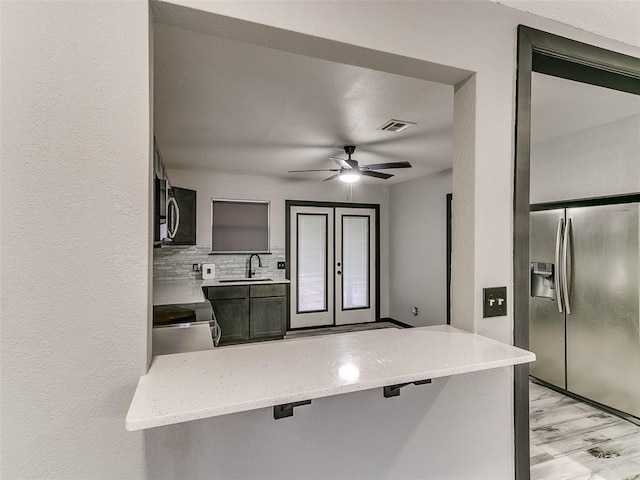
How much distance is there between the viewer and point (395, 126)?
2.93m

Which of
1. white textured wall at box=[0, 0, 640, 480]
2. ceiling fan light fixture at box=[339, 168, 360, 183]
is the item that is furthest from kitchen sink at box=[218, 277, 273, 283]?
white textured wall at box=[0, 0, 640, 480]

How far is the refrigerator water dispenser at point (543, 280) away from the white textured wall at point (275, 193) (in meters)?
2.82

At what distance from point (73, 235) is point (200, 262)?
13.8 ft

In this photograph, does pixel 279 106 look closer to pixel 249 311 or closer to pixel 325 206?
pixel 249 311

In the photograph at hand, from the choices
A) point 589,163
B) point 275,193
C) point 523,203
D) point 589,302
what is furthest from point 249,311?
point 589,163

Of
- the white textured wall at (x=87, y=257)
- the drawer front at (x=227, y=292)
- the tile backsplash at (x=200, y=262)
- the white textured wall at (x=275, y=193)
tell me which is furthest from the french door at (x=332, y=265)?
the white textured wall at (x=87, y=257)

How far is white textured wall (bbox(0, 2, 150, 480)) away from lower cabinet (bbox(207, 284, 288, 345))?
144 inches

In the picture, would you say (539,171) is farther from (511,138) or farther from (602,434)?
(511,138)

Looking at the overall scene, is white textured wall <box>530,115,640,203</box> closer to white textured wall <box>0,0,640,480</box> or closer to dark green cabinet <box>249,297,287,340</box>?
white textured wall <box>0,0,640,480</box>

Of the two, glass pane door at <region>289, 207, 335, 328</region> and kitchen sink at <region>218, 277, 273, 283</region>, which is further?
glass pane door at <region>289, 207, 335, 328</region>

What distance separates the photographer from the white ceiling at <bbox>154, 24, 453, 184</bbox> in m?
1.89

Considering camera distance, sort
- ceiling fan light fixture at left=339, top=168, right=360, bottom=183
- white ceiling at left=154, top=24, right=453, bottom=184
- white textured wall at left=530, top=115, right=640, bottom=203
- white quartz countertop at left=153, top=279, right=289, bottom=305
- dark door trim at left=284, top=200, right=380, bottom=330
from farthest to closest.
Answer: dark door trim at left=284, top=200, right=380, bottom=330 → ceiling fan light fixture at left=339, top=168, right=360, bottom=183 → white quartz countertop at left=153, top=279, right=289, bottom=305 → white textured wall at left=530, top=115, right=640, bottom=203 → white ceiling at left=154, top=24, right=453, bottom=184

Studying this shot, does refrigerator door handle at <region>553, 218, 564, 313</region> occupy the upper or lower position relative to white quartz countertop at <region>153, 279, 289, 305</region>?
upper

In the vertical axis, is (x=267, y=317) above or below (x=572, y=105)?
below
